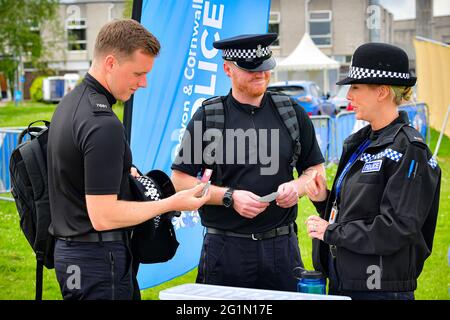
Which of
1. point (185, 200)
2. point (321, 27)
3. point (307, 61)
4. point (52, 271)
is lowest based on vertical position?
point (52, 271)

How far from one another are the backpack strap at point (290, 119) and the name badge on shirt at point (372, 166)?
34.5 inches

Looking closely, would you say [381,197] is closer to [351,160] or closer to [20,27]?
[351,160]

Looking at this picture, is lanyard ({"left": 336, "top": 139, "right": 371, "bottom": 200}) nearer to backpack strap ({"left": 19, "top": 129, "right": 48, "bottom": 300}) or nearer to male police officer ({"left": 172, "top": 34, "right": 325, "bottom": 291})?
male police officer ({"left": 172, "top": 34, "right": 325, "bottom": 291})

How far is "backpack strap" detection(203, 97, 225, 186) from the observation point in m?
4.09

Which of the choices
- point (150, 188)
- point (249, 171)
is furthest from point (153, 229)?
point (249, 171)

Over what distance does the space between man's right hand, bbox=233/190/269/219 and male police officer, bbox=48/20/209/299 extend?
51 centimetres

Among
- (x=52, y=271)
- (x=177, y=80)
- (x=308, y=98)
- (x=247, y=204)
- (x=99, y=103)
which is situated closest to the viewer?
(x=99, y=103)

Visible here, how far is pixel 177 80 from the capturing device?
17.6 feet

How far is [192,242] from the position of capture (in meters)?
5.68

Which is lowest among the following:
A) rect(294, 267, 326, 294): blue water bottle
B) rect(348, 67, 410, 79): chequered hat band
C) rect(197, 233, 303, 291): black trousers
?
rect(197, 233, 303, 291): black trousers

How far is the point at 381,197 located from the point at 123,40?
1.30m

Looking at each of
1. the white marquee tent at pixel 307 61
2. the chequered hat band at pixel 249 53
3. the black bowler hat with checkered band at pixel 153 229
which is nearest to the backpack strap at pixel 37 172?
the black bowler hat with checkered band at pixel 153 229

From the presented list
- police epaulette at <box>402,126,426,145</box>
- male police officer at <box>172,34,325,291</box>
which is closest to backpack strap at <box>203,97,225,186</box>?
male police officer at <box>172,34,325,291</box>

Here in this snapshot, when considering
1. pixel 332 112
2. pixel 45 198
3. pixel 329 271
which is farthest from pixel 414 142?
pixel 332 112
